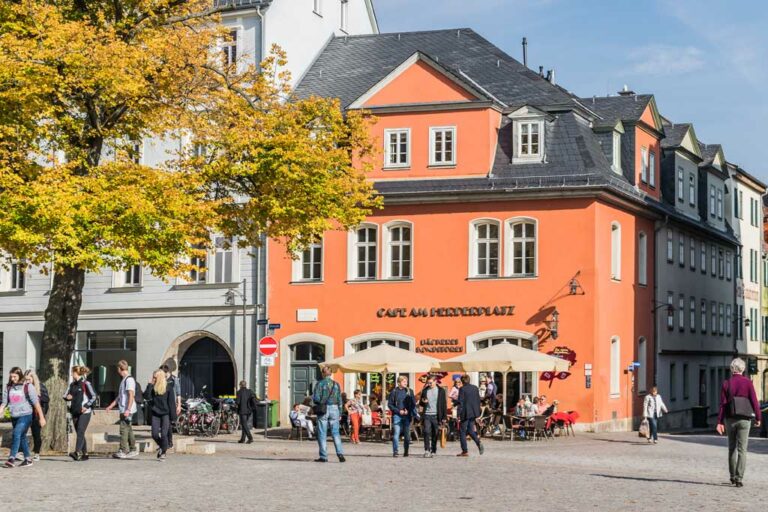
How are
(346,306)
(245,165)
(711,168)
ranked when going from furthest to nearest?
(711,168)
(346,306)
(245,165)

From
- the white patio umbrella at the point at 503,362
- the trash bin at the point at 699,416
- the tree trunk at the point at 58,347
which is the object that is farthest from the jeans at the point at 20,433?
the trash bin at the point at 699,416

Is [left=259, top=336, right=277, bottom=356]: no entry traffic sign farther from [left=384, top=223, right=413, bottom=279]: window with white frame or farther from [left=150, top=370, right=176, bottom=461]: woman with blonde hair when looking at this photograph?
[left=150, top=370, right=176, bottom=461]: woman with blonde hair

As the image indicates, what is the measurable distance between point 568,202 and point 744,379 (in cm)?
2099

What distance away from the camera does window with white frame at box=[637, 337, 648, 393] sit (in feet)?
148

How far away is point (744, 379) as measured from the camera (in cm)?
1988

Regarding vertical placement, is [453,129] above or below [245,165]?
above

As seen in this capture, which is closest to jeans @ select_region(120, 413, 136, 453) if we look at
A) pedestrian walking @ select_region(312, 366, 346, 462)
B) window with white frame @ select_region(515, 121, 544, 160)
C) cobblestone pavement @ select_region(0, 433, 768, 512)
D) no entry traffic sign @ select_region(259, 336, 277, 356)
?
cobblestone pavement @ select_region(0, 433, 768, 512)

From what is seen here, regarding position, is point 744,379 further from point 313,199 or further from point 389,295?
point 389,295

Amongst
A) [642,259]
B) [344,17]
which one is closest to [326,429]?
[642,259]

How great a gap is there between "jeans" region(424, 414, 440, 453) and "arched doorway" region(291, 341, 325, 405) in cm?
1553

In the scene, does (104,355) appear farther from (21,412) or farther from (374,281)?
(21,412)

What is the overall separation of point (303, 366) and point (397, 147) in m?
7.40

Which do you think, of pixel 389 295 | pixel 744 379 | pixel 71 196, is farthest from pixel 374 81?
pixel 744 379

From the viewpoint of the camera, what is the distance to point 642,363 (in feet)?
150
